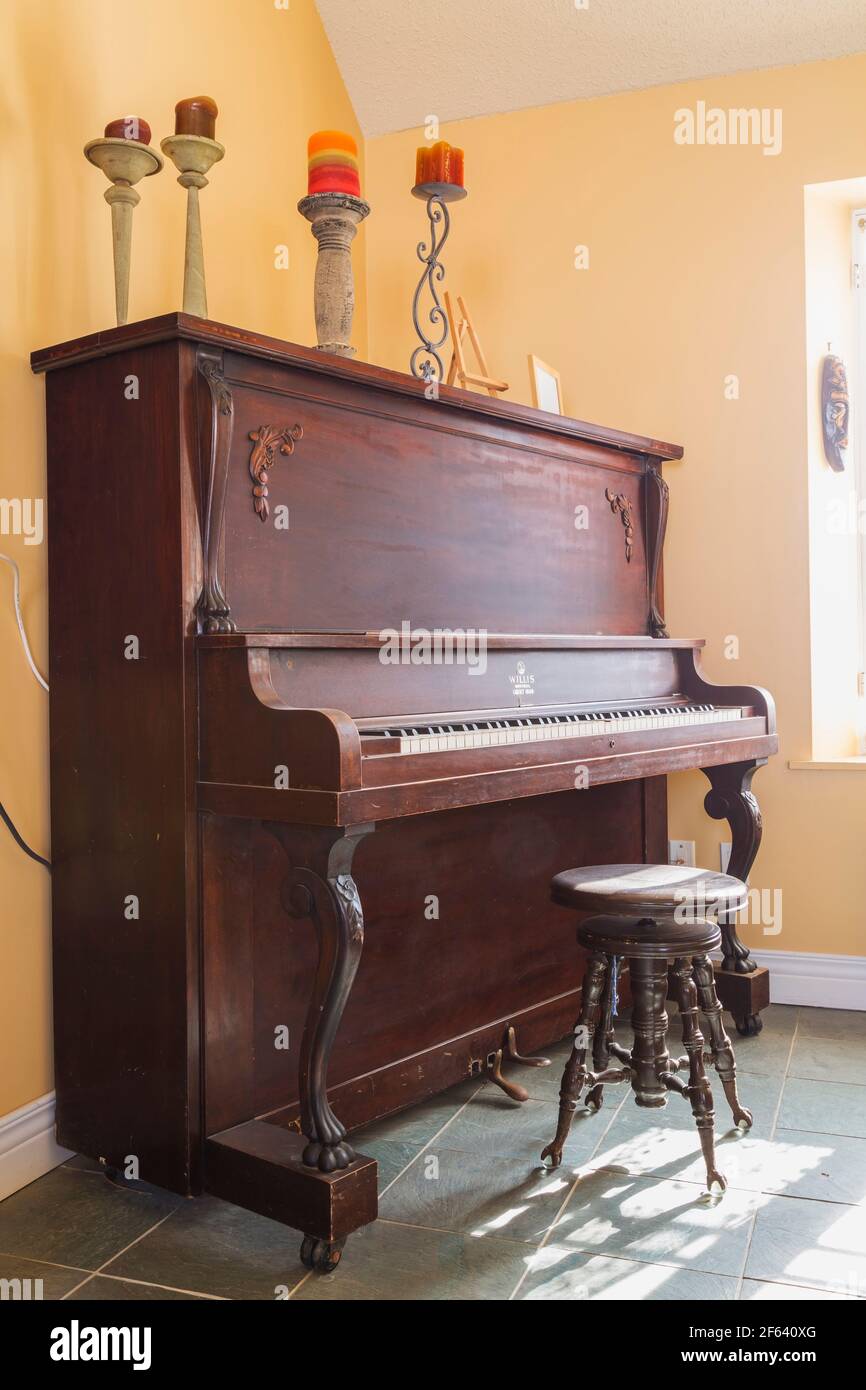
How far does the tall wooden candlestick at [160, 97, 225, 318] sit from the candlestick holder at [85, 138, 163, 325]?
7 cm

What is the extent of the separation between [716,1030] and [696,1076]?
6.0 inches

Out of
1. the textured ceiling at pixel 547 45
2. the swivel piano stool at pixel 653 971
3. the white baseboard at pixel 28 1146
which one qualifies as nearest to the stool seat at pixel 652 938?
the swivel piano stool at pixel 653 971

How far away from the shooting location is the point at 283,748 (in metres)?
1.93

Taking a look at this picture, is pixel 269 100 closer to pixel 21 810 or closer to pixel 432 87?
pixel 432 87

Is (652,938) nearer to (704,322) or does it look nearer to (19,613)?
(19,613)

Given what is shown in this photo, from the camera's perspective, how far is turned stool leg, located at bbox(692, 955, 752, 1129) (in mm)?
2275

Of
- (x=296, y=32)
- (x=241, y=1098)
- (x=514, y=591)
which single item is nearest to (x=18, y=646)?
(x=241, y=1098)

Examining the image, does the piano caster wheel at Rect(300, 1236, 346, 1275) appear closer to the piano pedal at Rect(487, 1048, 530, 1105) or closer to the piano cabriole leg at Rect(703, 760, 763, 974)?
the piano pedal at Rect(487, 1048, 530, 1105)

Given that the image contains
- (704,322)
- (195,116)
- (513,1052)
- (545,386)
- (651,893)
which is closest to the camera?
(651,893)

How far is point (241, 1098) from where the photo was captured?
218 centimetres

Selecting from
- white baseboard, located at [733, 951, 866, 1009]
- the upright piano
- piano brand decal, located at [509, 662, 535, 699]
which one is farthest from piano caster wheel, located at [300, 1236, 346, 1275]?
white baseboard, located at [733, 951, 866, 1009]

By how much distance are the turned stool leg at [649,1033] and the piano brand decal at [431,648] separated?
2.33 feet

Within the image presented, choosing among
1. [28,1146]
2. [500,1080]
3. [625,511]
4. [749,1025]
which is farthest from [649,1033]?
[625,511]

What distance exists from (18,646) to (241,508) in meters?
0.54
